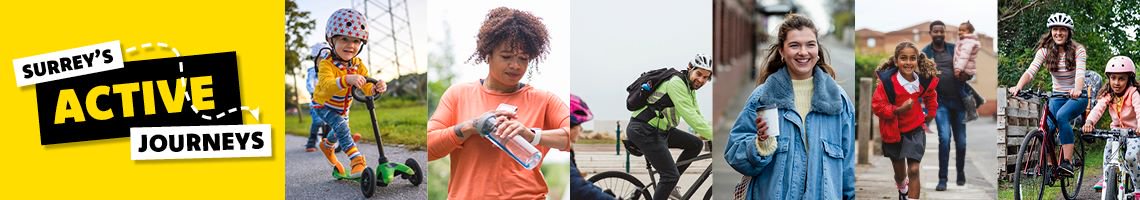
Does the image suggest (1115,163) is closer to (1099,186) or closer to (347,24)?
(1099,186)

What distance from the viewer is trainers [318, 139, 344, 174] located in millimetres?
6223

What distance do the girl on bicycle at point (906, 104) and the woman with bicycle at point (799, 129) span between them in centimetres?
27

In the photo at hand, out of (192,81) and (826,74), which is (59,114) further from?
(826,74)

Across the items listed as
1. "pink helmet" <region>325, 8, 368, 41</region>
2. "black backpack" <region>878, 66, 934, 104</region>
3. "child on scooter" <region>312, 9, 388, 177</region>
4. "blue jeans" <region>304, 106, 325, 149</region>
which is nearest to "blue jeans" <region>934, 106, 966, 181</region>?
"black backpack" <region>878, 66, 934, 104</region>

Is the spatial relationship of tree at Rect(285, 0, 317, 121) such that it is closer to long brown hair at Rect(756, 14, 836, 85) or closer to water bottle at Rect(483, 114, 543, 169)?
water bottle at Rect(483, 114, 543, 169)

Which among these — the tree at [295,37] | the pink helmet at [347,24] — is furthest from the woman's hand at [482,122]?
the tree at [295,37]

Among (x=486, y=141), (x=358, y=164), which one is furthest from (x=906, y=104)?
(x=358, y=164)

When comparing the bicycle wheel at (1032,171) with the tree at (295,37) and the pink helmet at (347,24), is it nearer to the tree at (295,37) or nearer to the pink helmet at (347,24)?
the pink helmet at (347,24)

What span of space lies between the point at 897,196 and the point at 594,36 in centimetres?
183

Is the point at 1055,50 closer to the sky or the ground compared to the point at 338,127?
closer to the sky

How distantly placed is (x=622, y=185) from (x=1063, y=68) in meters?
2.42

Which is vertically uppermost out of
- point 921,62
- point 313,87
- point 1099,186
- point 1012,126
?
point 921,62

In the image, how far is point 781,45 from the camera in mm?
5879

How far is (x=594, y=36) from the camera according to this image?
6.02 metres
